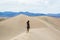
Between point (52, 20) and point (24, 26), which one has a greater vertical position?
point (24, 26)

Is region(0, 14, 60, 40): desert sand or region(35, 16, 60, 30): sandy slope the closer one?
region(0, 14, 60, 40): desert sand

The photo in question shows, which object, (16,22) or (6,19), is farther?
(6,19)

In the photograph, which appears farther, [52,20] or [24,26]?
[52,20]

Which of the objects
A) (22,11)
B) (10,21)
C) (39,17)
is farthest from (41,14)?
(10,21)

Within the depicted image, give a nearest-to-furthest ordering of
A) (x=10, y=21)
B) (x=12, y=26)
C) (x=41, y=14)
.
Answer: (x=12, y=26), (x=10, y=21), (x=41, y=14)

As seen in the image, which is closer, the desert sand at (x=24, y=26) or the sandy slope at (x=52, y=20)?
the desert sand at (x=24, y=26)

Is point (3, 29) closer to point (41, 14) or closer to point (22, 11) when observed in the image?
point (22, 11)

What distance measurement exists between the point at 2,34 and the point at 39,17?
106 inches

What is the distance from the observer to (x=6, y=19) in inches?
347

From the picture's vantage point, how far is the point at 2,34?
23.4ft

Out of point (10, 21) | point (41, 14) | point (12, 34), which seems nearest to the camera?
point (12, 34)

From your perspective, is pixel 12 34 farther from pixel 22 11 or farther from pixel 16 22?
pixel 22 11

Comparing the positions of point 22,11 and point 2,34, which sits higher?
point 22,11

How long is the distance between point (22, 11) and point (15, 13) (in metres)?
0.37
